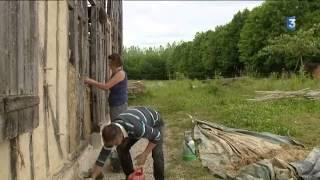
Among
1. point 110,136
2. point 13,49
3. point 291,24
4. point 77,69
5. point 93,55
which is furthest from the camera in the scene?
point 291,24

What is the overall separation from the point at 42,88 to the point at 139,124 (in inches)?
45.6

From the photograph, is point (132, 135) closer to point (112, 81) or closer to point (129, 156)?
point (129, 156)

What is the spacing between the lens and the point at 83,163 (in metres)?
7.51

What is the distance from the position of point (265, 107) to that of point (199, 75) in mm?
36566

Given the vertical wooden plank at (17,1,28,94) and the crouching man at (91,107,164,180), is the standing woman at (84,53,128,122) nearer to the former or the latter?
the crouching man at (91,107,164,180)

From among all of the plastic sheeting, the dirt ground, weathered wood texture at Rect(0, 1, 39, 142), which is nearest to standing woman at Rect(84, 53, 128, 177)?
the dirt ground

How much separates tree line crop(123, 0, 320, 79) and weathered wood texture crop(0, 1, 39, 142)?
26.4 metres

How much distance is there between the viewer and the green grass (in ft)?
31.5

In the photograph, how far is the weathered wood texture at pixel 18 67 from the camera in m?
3.47

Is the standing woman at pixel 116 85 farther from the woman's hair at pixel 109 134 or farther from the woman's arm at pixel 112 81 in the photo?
the woman's hair at pixel 109 134

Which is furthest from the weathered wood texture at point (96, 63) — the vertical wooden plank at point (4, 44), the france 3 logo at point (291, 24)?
the france 3 logo at point (291, 24)

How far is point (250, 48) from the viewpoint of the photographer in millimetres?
39594

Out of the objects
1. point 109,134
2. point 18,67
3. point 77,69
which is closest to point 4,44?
point 18,67

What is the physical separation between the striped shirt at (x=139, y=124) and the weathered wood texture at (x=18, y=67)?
1.17m
